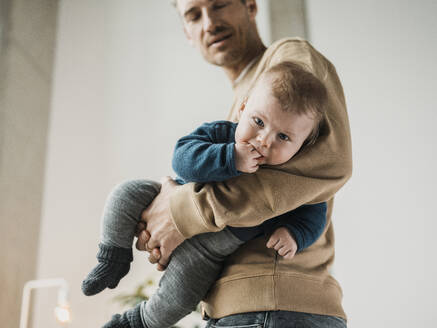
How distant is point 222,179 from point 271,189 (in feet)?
0.36

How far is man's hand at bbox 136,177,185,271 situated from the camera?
0.96 metres

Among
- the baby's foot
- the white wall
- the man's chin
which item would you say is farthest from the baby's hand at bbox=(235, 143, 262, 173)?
the white wall

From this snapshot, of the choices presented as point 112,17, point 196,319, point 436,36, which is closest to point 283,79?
point 436,36

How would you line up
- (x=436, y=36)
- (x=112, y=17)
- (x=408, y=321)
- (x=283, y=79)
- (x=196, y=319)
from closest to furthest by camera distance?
(x=283, y=79) < (x=408, y=321) < (x=436, y=36) < (x=196, y=319) < (x=112, y=17)

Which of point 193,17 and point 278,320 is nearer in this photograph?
point 278,320

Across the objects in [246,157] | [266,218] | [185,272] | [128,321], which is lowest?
[128,321]

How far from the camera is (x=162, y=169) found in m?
3.20

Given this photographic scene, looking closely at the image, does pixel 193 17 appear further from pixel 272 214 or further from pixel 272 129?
pixel 272 214

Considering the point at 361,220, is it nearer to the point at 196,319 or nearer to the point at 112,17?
the point at 196,319

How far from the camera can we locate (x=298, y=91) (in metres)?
0.88

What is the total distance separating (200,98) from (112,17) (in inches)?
47.4

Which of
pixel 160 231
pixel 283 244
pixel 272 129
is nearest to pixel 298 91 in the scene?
pixel 272 129

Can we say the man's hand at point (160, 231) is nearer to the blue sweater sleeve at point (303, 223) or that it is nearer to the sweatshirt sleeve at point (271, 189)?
the sweatshirt sleeve at point (271, 189)

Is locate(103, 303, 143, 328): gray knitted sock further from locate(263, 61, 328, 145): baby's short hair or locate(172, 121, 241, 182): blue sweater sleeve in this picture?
locate(263, 61, 328, 145): baby's short hair
